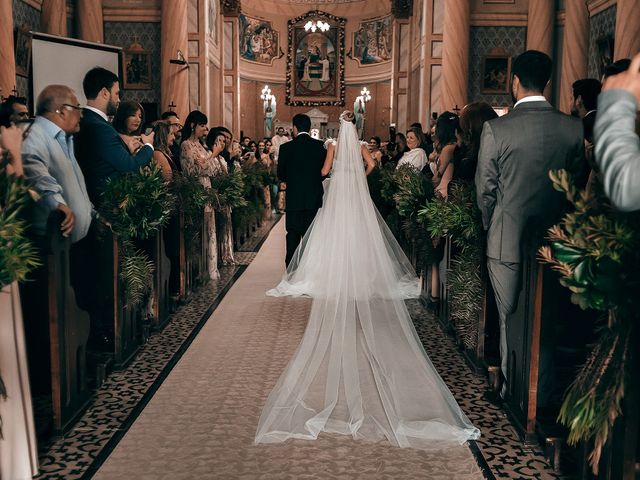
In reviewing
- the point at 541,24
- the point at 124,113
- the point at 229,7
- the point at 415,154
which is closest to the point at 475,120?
the point at 124,113

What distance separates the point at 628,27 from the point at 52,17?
395 inches

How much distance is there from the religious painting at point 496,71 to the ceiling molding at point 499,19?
0.66 m

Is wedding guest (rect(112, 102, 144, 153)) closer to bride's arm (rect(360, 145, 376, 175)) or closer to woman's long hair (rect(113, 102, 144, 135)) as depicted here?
woman's long hair (rect(113, 102, 144, 135))

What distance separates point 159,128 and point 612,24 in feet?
27.9

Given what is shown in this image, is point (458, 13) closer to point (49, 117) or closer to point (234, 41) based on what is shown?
point (234, 41)

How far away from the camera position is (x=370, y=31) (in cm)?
2900

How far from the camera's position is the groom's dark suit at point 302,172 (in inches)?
275

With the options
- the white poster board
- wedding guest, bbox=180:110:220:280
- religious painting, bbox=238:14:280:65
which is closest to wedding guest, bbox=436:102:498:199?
Answer: wedding guest, bbox=180:110:220:280

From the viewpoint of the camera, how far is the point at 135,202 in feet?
15.1

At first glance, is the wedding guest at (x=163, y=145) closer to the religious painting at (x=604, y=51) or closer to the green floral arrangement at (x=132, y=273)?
the green floral arrangement at (x=132, y=273)

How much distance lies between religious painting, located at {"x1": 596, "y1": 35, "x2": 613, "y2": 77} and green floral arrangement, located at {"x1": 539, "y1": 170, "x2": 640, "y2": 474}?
10.1 m

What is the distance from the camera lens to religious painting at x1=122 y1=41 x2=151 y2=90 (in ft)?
47.0

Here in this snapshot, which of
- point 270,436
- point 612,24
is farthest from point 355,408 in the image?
point 612,24

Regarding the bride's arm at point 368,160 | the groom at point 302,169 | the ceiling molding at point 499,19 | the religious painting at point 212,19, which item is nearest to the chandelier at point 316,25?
the religious painting at point 212,19
